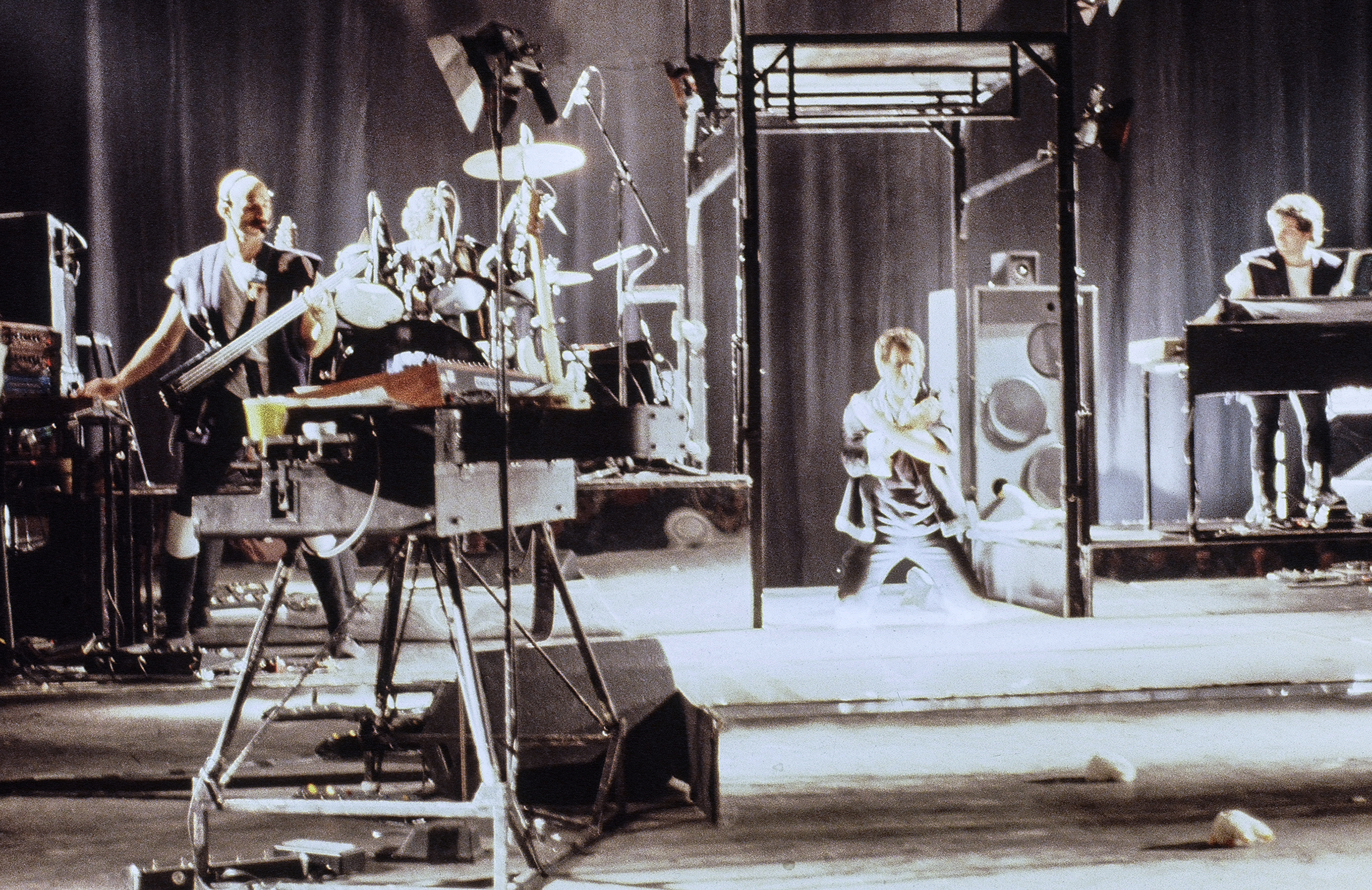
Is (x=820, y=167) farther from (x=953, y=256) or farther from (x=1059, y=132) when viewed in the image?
(x=1059, y=132)

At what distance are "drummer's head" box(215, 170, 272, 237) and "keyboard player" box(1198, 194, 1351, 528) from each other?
421 centimetres

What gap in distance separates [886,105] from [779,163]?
1.20 meters

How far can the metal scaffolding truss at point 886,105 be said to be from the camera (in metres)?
4.39

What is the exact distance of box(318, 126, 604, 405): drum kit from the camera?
3.60 meters

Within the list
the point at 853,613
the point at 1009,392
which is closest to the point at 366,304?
the point at 853,613

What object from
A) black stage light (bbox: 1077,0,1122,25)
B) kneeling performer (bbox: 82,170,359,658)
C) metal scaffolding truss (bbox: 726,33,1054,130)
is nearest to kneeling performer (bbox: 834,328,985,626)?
metal scaffolding truss (bbox: 726,33,1054,130)

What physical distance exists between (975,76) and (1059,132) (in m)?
0.74

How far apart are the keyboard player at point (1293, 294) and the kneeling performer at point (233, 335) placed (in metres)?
4.14

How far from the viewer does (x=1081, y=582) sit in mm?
4605

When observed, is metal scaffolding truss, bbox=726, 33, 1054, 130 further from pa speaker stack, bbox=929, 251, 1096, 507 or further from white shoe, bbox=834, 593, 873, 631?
white shoe, bbox=834, 593, 873, 631

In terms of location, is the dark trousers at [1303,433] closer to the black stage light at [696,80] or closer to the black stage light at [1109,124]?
the black stage light at [1109,124]

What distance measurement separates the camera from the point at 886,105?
18.4ft

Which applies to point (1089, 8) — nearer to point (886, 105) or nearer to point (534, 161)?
point (886, 105)

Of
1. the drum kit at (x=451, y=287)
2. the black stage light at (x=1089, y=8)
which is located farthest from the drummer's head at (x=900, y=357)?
the black stage light at (x=1089, y=8)
